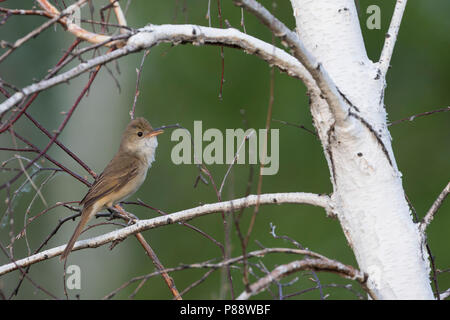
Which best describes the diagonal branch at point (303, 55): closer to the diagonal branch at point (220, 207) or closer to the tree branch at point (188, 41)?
the tree branch at point (188, 41)

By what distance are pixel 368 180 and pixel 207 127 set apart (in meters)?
8.68

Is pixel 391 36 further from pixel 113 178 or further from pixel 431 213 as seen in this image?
pixel 113 178

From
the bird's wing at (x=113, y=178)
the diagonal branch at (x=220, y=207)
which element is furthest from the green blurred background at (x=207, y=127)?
the diagonal branch at (x=220, y=207)

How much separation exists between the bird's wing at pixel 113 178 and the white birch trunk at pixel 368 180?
2.01 meters

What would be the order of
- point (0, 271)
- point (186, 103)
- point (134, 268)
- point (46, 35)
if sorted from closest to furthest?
1. point (0, 271)
2. point (186, 103)
3. point (134, 268)
4. point (46, 35)

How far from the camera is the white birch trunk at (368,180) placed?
96.8 inches

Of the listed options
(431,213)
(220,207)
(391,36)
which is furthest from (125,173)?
(431,213)

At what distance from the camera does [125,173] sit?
471 cm

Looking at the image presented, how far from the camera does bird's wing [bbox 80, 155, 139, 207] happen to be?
430 centimetres

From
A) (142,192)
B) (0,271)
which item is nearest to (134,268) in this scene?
(142,192)

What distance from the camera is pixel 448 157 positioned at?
10.1 metres

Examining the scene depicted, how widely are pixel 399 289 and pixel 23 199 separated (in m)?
11.6

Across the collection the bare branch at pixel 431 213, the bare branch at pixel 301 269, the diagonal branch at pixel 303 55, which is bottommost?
the bare branch at pixel 301 269

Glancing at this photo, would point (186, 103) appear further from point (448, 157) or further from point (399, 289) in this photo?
point (399, 289)
